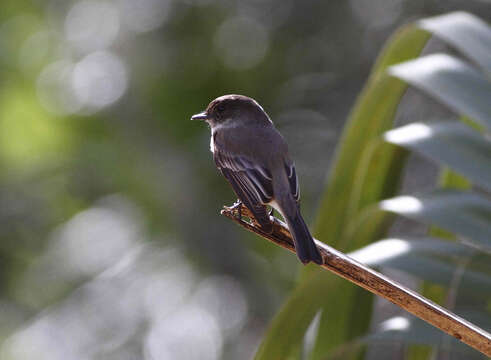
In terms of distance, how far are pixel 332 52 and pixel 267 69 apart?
0.62 metres

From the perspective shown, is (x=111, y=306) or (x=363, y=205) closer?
(x=363, y=205)

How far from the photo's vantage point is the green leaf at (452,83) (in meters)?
1.98

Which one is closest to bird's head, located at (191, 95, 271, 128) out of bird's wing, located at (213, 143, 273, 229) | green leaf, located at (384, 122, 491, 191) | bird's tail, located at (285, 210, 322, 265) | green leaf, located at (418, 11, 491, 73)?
bird's wing, located at (213, 143, 273, 229)

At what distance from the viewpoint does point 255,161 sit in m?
3.15

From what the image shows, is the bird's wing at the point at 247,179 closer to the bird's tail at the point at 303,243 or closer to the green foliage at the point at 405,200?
the bird's tail at the point at 303,243

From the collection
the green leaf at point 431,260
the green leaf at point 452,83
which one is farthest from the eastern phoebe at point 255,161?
the green leaf at point 452,83

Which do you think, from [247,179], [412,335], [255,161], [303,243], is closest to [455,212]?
[412,335]

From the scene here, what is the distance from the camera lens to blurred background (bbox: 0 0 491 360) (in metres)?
7.19

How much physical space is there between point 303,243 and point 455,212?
1.38 ft

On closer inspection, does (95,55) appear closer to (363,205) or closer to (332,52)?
(332,52)

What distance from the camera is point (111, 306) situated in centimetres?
746

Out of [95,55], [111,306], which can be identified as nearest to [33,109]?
[95,55]

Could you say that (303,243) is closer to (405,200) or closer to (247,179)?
(405,200)

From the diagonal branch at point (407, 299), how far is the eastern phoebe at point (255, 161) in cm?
38
